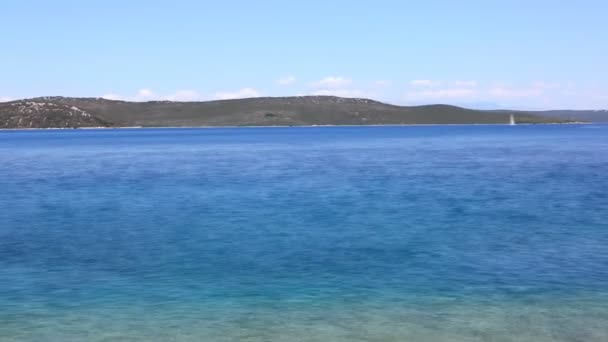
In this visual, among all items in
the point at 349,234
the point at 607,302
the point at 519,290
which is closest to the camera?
the point at 607,302

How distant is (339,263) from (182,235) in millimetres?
6939

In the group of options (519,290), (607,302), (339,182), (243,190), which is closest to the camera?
(607,302)

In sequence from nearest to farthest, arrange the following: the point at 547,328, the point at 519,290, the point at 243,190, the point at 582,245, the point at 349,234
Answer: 1. the point at 547,328
2. the point at 519,290
3. the point at 582,245
4. the point at 349,234
5. the point at 243,190

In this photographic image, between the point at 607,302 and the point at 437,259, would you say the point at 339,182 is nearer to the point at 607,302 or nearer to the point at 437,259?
the point at 437,259

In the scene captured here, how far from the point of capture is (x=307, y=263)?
58.5 ft

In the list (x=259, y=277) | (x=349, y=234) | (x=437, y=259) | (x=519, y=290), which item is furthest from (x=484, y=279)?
(x=349, y=234)

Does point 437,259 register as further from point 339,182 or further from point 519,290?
point 339,182

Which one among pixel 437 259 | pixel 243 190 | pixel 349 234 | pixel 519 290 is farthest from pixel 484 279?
pixel 243 190

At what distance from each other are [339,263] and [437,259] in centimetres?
246

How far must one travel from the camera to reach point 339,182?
42.2 meters

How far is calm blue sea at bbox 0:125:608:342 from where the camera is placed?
40.0 ft

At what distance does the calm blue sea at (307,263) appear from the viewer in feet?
40.0

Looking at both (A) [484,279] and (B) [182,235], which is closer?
(A) [484,279]

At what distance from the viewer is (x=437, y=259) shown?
18.2m
